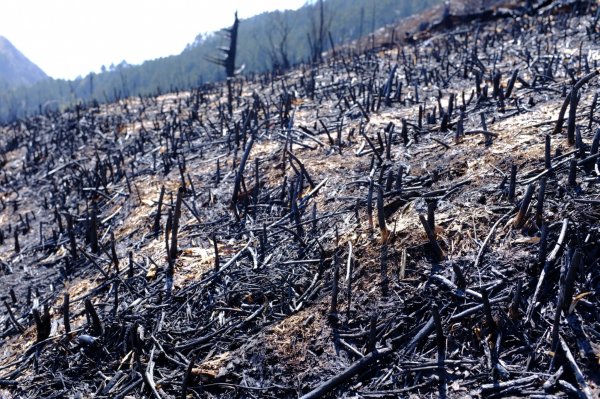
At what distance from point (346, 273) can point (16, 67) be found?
19780 centimetres

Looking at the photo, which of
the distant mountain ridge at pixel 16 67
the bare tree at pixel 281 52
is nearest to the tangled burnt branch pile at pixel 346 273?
the bare tree at pixel 281 52

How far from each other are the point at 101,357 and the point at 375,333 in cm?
156

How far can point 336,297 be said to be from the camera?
2.51 meters

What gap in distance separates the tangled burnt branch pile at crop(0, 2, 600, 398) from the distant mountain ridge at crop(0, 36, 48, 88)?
590 ft

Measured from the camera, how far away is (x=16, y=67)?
170 meters

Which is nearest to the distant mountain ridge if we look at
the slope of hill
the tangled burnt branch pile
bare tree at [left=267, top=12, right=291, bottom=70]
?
the slope of hill

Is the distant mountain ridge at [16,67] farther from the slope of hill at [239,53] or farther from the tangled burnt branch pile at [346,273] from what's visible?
the tangled burnt branch pile at [346,273]

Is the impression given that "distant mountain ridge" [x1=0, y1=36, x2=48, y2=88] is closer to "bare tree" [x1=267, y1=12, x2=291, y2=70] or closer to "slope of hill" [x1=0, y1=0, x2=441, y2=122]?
"slope of hill" [x1=0, y1=0, x2=441, y2=122]

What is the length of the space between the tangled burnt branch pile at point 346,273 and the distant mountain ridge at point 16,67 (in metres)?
180

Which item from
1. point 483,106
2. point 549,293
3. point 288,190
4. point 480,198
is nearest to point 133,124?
point 288,190

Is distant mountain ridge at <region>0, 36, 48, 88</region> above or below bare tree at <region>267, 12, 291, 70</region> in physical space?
above

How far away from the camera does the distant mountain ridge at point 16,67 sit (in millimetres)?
162500

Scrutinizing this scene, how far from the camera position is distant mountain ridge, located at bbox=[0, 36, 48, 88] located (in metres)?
162

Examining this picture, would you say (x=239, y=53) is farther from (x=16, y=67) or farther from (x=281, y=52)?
(x=16, y=67)
